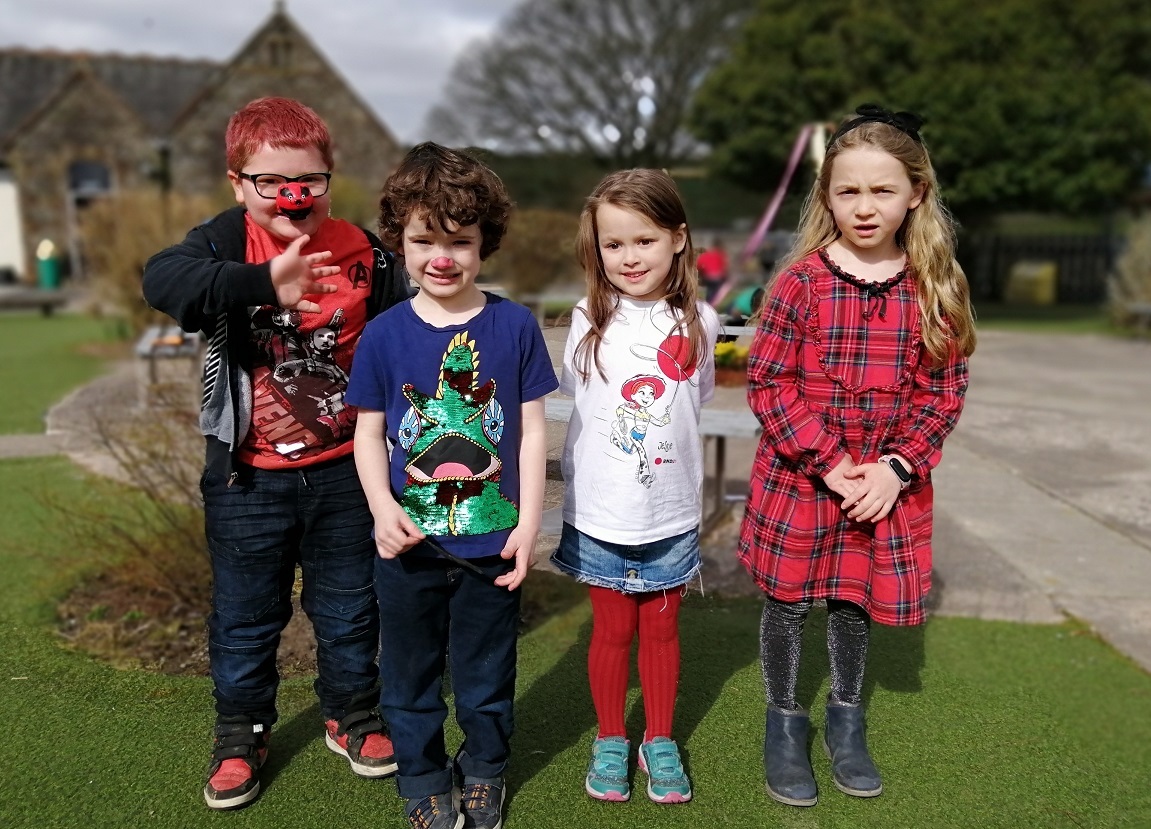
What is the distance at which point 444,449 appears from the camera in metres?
2.10

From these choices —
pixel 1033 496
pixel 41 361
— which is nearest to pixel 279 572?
pixel 1033 496

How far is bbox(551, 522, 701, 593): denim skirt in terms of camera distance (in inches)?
92.0

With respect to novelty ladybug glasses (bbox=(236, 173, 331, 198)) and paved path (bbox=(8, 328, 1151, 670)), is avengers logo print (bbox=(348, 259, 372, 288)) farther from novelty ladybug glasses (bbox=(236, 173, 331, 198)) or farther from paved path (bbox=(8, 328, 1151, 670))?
paved path (bbox=(8, 328, 1151, 670))

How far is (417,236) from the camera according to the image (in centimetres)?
208

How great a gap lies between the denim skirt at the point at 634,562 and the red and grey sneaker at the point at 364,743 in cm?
70

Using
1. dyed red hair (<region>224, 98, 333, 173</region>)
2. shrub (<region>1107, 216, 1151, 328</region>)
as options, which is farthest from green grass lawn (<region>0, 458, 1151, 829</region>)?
shrub (<region>1107, 216, 1151, 328</region>)

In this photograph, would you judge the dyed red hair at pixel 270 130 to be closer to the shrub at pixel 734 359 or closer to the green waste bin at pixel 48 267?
the shrub at pixel 734 359

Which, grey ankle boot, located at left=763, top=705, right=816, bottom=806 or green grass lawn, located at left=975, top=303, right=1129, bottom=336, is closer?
grey ankle boot, located at left=763, top=705, right=816, bottom=806

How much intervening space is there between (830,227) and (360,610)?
5.14ft

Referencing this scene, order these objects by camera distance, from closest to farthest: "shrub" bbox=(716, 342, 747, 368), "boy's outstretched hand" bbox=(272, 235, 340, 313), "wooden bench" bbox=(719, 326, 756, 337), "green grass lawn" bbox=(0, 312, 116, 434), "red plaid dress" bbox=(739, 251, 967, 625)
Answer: "boy's outstretched hand" bbox=(272, 235, 340, 313), "red plaid dress" bbox=(739, 251, 967, 625), "wooden bench" bbox=(719, 326, 756, 337), "shrub" bbox=(716, 342, 747, 368), "green grass lawn" bbox=(0, 312, 116, 434)

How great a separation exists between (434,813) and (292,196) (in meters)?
1.46

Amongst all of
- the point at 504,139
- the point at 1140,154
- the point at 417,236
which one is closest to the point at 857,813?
the point at 417,236

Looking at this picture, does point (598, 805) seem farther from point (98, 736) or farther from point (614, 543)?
point (98, 736)

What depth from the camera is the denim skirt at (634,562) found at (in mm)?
2336
